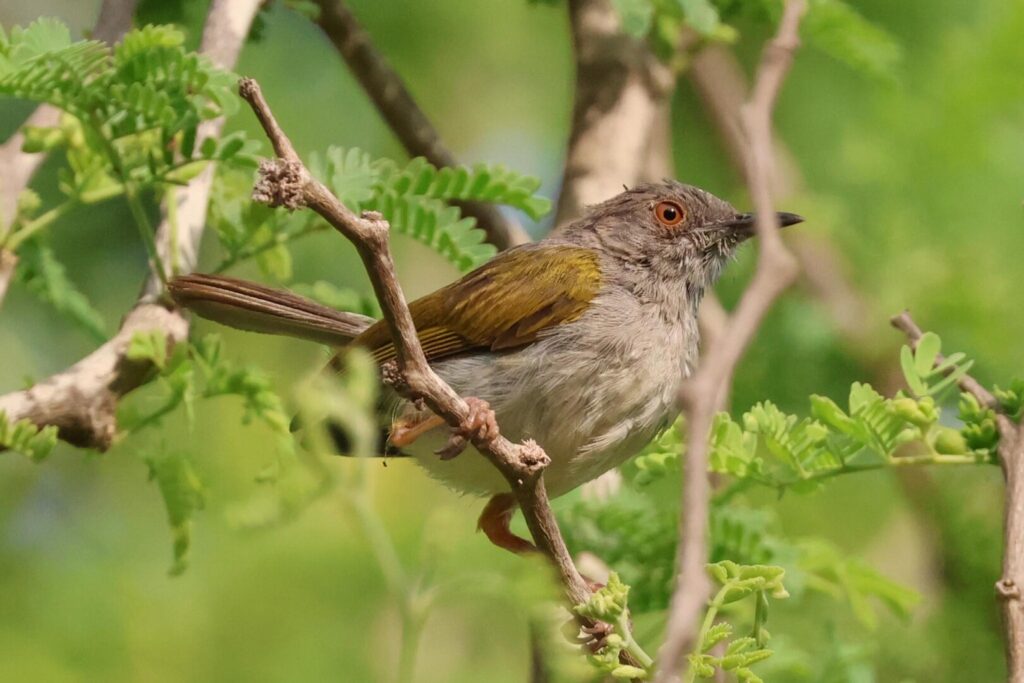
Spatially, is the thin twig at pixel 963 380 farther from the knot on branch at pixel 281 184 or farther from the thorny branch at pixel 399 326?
the knot on branch at pixel 281 184

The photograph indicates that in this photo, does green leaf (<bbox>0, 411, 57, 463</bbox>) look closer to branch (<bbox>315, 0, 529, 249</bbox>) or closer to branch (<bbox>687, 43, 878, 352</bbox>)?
branch (<bbox>315, 0, 529, 249</bbox>)

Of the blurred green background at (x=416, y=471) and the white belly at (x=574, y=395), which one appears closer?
the white belly at (x=574, y=395)

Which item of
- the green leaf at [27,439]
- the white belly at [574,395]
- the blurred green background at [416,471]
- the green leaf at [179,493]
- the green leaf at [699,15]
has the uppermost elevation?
the green leaf at [699,15]

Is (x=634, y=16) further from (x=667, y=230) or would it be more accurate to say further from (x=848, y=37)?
(x=848, y=37)

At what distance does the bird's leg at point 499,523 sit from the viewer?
4.35 metres

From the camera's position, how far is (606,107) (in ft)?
17.0

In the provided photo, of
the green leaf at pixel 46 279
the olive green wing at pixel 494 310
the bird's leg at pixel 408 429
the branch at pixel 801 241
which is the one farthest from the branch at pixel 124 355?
the branch at pixel 801 241

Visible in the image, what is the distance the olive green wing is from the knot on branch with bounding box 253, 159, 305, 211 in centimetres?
160

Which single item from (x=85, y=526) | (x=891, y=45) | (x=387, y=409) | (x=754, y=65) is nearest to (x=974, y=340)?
(x=891, y=45)

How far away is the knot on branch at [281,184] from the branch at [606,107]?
2846 mm

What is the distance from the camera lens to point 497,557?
16.3 feet

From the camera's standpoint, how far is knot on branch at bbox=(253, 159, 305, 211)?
7.43 ft

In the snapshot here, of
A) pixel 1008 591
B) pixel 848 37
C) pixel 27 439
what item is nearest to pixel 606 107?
pixel 848 37

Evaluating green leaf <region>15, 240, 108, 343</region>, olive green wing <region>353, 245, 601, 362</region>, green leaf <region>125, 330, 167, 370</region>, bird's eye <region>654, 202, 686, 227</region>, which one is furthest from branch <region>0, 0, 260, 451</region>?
bird's eye <region>654, 202, 686, 227</region>
